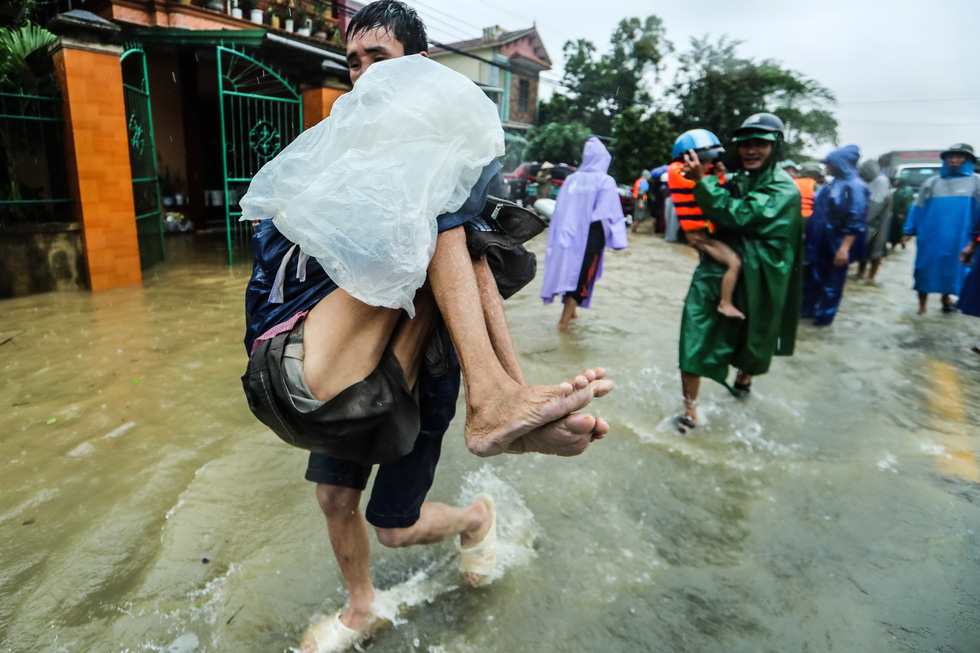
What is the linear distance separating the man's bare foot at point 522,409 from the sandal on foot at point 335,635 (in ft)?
3.02

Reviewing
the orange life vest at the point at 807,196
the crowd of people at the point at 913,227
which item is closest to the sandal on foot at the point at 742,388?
the crowd of people at the point at 913,227

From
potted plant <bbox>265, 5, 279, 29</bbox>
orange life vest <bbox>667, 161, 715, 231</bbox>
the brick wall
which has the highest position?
the brick wall

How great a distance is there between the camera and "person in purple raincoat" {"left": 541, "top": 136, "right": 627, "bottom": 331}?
5160mm

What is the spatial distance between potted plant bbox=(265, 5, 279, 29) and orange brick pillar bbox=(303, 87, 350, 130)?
155 inches

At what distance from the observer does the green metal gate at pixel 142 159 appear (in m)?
6.34

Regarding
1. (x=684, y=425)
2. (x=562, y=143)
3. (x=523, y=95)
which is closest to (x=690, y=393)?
(x=684, y=425)

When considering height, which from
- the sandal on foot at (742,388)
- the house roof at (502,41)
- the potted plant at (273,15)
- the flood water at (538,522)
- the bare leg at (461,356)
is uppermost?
the house roof at (502,41)

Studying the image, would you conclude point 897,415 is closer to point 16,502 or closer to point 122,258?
point 16,502

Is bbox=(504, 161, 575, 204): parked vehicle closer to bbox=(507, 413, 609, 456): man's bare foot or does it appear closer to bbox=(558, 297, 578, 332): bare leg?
bbox=(558, 297, 578, 332): bare leg

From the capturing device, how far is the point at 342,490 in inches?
62.8

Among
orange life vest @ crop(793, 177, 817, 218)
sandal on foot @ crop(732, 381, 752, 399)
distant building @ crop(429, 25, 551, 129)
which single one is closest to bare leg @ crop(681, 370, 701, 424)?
sandal on foot @ crop(732, 381, 752, 399)

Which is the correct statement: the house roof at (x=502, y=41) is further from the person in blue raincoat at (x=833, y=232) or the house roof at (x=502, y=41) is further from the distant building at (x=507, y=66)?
the person in blue raincoat at (x=833, y=232)

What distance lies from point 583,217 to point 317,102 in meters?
4.12

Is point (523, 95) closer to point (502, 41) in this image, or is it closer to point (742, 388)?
point (502, 41)
